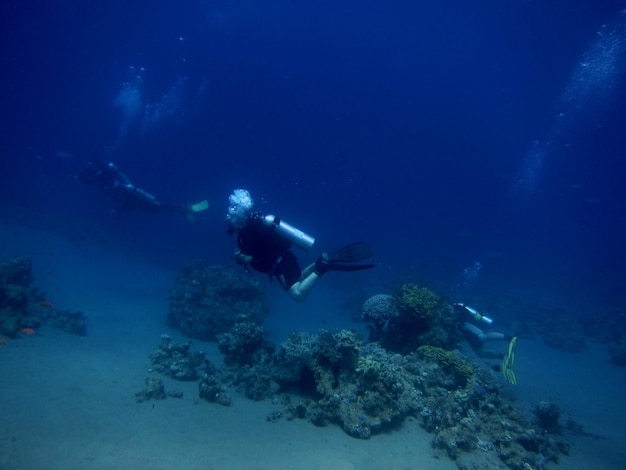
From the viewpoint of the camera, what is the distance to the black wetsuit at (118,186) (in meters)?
19.4

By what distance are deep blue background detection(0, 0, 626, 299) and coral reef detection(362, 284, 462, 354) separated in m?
23.5

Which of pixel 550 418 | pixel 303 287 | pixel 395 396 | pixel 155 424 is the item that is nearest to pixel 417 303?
pixel 395 396

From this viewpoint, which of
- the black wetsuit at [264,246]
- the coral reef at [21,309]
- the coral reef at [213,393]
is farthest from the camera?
the coral reef at [21,309]

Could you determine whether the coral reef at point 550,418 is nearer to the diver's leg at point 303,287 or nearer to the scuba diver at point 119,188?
the diver's leg at point 303,287

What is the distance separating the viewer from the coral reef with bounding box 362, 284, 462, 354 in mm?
9484

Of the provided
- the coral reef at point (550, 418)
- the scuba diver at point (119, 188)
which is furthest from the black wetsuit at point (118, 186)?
the coral reef at point (550, 418)

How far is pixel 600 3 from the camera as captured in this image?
3177 centimetres

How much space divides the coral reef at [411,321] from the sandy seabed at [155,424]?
10.1 ft

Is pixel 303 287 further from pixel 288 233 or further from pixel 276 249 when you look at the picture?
A: pixel 288 233

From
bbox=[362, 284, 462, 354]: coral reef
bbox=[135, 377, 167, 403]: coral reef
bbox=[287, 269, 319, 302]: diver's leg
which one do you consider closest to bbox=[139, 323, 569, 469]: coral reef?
bbox=[135, 377, 167, 403]: coral reef

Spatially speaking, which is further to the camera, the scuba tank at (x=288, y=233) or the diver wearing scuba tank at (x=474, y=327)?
the diver wearing scuba tank at (x=474, y=327)

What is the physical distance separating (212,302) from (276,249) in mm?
7654

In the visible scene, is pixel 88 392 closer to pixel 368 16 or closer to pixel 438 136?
pixel 368 16

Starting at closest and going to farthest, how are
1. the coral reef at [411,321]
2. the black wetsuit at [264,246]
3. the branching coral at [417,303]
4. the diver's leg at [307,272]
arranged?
the black wetsuit at [264,246]
the diver's leg at [307,272]
the branching coral at [417,303]
the coral reef at [411,321]
